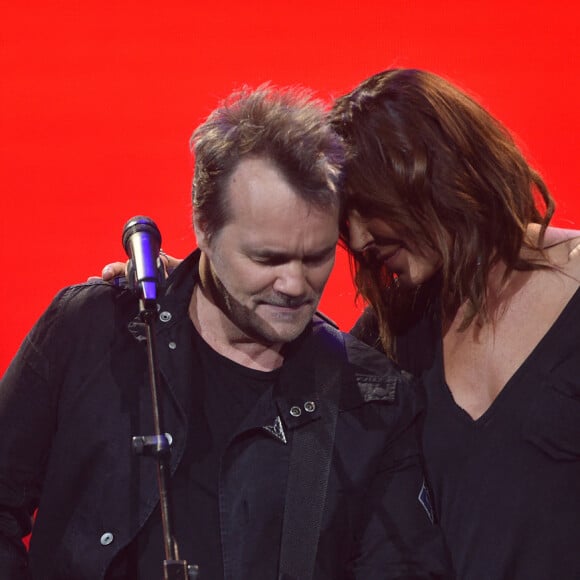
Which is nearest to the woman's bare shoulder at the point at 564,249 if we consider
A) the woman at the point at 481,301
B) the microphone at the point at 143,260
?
the woman at the point at 481,301

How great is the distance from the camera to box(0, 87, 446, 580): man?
7.02 feet

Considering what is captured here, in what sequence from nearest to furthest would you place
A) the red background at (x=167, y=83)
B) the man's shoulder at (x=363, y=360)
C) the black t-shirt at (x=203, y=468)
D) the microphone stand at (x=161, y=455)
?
the microphone stand at (x=161, y=455)
the black t-shirt at (x=203, y=468)
the man's shoulder at (x=363, y=360)
the red background at (x=167, y=83)

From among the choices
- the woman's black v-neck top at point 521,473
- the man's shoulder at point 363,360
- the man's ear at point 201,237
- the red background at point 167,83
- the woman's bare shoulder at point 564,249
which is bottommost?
the woman's black v-neck top at point 521,473

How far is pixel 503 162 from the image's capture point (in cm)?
234

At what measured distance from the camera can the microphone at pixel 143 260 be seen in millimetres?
1773

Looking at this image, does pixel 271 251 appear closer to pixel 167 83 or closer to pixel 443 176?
pixel 443 176

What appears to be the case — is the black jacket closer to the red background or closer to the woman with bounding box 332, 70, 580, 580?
the woman with bounding box 332, 70, 580, 580

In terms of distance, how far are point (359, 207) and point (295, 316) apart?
1.11 ft

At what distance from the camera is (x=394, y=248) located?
2.38 meters

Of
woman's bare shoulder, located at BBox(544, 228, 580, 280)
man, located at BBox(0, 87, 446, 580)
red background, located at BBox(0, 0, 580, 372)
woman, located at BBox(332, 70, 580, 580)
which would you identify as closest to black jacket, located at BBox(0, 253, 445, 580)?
man, located at BBox(0, 87, 446, 580)

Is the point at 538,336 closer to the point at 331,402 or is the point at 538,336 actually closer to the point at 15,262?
the point at 331,402

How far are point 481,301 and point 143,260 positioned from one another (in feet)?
3.04

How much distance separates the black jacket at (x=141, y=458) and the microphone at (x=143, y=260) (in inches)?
17.2

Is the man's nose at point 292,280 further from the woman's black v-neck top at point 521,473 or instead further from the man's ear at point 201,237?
the woman's black v-neck top at point 521,473
